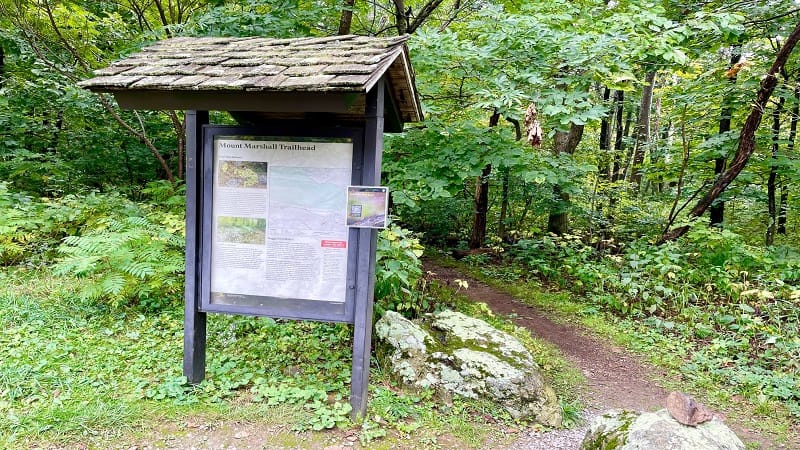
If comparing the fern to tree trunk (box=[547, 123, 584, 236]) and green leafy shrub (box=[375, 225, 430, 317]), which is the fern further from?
tree trunk (box=[547, 123, 584, 236])

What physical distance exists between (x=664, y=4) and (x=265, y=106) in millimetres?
7940

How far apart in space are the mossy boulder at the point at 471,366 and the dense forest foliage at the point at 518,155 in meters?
0.62

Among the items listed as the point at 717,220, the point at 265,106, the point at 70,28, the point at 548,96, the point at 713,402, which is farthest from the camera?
the point at 717,220

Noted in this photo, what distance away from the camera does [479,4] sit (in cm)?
807

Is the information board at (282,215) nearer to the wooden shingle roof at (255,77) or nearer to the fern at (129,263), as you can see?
the wooden shingle roof at (255,77)

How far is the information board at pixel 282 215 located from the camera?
125 inches

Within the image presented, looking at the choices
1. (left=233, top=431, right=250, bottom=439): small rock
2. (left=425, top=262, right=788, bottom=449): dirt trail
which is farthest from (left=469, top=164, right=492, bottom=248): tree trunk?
(left=233, top=431, right=250, bottom=439): small rock

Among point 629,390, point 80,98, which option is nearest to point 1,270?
point 80,98

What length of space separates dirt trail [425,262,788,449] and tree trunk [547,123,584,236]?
341cm

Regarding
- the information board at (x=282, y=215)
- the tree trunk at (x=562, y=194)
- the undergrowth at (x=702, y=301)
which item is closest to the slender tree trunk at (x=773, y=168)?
the undergrowth at (x=702, y=301)

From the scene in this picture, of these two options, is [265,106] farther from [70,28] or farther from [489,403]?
[70,28]

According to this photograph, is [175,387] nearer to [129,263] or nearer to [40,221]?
[129,263]

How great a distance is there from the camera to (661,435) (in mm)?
2447

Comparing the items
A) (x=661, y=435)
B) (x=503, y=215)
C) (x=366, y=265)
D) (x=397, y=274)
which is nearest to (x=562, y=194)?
(x=503, y=215)
